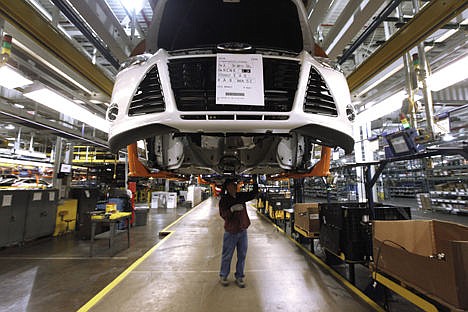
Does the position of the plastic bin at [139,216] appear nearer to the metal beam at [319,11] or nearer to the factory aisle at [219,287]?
the factory aisle at [219,287]

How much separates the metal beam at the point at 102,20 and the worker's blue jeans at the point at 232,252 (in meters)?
2.56

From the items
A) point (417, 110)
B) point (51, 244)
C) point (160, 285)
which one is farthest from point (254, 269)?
point (51, 244)

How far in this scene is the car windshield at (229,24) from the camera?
1.46 m

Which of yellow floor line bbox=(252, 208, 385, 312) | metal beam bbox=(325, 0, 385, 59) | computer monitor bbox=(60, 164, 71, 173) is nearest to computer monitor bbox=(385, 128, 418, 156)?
metal beam bbox=(325, 0, 385, 59)

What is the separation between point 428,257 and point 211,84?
1952 millimetres

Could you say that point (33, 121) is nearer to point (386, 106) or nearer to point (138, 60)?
point (138, 60)

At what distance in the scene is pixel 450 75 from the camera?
255 cm

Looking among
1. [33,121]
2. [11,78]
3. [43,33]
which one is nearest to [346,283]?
[43,33]

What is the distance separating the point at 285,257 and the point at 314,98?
3.42 metres

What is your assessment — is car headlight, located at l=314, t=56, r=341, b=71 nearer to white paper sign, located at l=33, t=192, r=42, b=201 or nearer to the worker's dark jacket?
the worker's dark jacket

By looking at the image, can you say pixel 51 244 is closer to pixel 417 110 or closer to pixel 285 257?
pixel 285 257

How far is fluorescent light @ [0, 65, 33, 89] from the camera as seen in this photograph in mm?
2477

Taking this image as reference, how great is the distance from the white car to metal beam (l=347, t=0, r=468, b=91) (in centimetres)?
108

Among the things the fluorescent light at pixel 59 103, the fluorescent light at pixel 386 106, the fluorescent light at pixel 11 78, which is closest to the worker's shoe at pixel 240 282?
the fluorescent light at pixel 59 103
